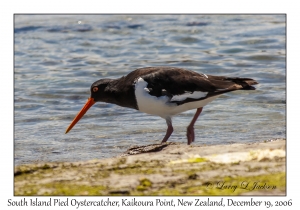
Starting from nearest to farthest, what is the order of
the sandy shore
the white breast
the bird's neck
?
the sandy shore, the white breast, the bird's neck

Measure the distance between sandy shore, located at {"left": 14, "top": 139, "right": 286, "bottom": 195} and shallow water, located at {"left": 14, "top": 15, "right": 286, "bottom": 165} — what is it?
2.28 m

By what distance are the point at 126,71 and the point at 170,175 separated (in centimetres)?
750

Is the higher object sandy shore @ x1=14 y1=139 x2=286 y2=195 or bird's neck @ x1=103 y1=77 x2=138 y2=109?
bird's neck @ x1=103 y1=77 x2=138 y2=109

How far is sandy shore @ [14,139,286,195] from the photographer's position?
427cm

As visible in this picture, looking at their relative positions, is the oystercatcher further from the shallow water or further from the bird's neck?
the shallow water

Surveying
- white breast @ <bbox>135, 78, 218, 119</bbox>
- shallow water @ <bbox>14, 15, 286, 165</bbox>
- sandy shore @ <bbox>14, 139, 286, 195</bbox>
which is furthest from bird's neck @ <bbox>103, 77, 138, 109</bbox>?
sandy shore @ <bbox>14, 139, 286, 195</bbox>

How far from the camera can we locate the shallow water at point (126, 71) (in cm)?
801

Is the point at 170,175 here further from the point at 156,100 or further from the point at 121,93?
the point at 121,93

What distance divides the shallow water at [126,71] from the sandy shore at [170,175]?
2280 mm

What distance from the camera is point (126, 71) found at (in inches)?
469

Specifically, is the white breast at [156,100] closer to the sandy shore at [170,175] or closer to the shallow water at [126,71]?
the shallow water at [126,71]

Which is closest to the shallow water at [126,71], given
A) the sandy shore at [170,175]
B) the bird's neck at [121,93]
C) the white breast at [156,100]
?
the bird's neck at [121,93]

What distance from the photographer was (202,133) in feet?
26.8
